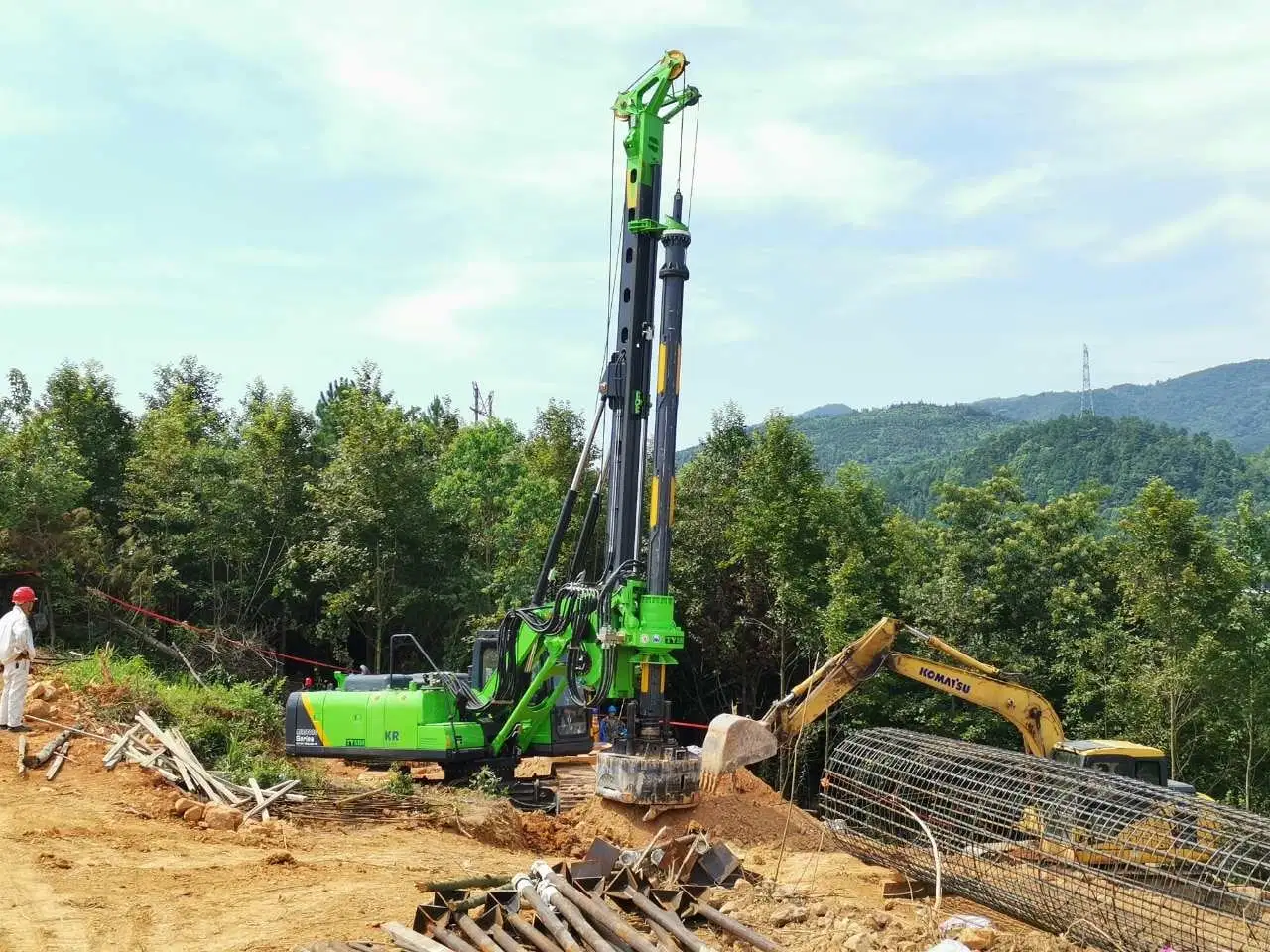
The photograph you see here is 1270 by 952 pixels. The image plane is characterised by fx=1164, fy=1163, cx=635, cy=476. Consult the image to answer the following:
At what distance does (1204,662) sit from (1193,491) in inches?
2881

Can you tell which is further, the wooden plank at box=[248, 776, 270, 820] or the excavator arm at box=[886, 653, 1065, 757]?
the excavator arm at box=[886, 653, 1065, 757]

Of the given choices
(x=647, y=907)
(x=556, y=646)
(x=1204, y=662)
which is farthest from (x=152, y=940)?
(x=1204, y=662)

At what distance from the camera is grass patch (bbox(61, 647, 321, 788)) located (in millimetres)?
12961

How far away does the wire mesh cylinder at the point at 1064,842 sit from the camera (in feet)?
26.4

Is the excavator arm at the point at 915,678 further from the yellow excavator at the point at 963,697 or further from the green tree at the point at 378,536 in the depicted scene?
the green tree at the point at 378,536

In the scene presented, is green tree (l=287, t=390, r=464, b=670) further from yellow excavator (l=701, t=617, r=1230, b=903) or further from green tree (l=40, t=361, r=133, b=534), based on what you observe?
yellow excavator (l=701, t=617, r=1230, b=903)

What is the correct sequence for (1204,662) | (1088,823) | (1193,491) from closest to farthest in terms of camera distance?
(1088,823) → (1204,662) → (1193,491)

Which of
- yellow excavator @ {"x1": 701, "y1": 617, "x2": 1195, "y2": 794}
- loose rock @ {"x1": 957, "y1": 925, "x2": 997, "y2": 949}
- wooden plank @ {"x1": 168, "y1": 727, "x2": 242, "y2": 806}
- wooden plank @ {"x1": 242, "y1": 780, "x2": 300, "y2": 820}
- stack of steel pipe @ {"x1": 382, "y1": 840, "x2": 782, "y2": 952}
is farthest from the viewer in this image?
yellow excavator @ {"x1": 701, "y1": 617, "x2": 1195, "y2": 794}

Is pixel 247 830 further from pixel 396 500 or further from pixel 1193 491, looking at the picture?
pixel 1193 491

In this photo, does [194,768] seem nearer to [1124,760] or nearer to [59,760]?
[59,760]

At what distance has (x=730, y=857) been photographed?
375 inches

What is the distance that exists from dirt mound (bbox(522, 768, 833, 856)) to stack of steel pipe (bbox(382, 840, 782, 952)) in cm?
271

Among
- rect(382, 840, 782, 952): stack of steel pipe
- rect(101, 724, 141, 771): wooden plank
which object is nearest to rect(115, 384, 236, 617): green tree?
rect(101, 724, 141, 771): wooden plank

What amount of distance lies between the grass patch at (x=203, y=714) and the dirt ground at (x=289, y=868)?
1.11 meters
